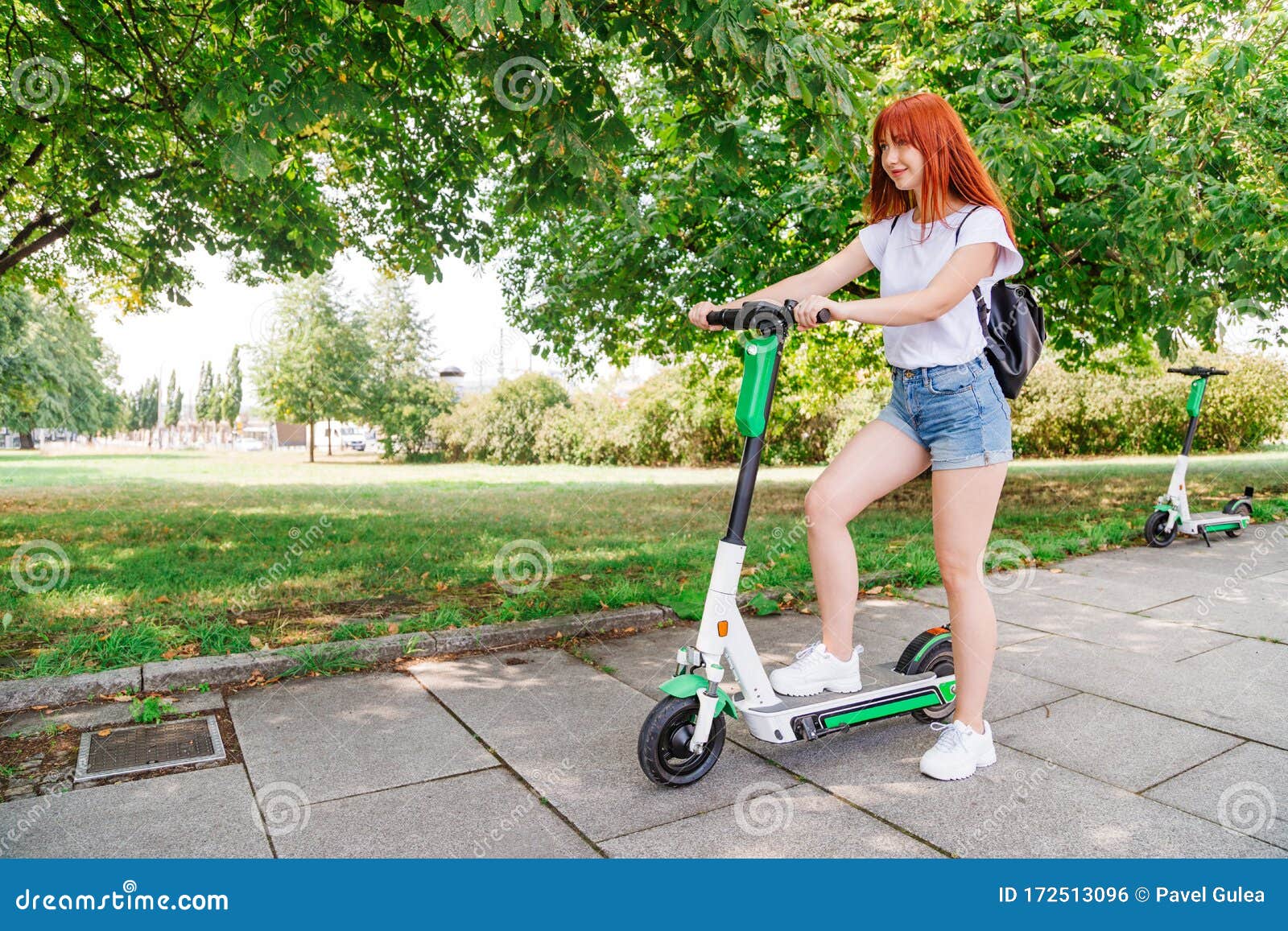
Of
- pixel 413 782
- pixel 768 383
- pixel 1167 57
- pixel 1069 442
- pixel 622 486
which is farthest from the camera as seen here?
pixel 1069 442

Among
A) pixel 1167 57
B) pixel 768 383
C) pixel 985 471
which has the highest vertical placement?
pixel 1167 57

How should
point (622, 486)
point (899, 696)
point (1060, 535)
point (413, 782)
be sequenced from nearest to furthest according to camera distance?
point (413, 782) < point (899, 696) < point (1060, 535) < point (622, 486)

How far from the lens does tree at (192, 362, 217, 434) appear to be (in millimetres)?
68125

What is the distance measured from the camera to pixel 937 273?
8.68 ft

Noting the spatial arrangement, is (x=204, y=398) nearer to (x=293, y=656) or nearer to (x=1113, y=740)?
(x=293, y=656)

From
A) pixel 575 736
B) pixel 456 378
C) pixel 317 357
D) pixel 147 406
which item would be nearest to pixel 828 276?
pixel 575 736

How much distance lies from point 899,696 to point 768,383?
1258 millimetres

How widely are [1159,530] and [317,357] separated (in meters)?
28.4

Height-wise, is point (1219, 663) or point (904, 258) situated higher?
point (904, 258)

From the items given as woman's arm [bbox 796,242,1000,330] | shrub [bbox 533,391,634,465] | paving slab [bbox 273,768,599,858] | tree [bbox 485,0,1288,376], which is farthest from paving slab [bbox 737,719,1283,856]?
shrub [bbox 533,391,634,465]

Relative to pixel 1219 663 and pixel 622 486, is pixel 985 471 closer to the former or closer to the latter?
pixel 1219 663

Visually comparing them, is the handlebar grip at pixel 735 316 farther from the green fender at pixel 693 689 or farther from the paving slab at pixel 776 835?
the paving slab at pixel 776 835

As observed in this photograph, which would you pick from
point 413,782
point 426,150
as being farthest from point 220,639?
point 426,150

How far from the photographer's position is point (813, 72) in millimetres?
3955
